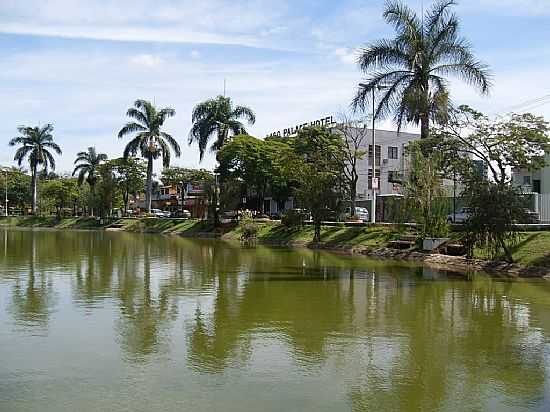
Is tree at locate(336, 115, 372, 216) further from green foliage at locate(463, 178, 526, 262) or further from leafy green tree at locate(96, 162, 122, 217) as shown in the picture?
leafy green tree at locate(96, 162, 122, 217)

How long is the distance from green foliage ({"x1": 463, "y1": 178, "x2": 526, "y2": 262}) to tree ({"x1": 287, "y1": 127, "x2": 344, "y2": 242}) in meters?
14.3

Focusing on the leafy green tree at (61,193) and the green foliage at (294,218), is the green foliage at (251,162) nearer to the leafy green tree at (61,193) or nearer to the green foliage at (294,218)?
the green foliage at (294,218)

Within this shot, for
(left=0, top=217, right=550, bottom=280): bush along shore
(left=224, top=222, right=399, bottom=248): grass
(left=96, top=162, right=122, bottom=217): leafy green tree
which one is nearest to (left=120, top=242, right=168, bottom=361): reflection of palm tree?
(left=0, top=217, right=550, bottom=280): bush along shore

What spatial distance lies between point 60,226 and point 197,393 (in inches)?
2614

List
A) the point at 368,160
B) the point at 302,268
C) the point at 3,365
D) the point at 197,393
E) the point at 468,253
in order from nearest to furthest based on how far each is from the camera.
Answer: the point at 197,393, the point at 3,365, the point at 302,268, the point at 468,253, the point at 368,160

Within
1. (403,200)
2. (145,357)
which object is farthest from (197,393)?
(403,200)

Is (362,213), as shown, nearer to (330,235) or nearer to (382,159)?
(330,235)

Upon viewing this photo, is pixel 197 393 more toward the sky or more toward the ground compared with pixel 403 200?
more toward the ground

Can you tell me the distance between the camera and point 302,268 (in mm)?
23219

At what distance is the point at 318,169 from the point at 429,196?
42.2ft

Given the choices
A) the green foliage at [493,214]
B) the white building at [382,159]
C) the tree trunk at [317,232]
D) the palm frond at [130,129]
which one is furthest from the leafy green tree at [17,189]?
the green foliage at [493,214]

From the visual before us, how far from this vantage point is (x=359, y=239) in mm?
34312

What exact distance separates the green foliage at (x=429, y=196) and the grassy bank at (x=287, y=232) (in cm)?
343

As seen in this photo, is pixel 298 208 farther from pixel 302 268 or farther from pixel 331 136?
pixel 302 268
